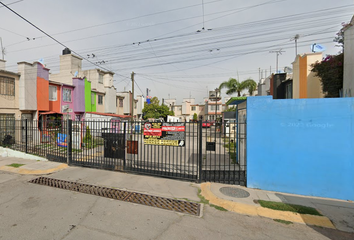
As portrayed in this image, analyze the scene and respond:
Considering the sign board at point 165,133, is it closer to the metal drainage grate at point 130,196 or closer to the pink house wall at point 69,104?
the metal drainage grate at point 130,196

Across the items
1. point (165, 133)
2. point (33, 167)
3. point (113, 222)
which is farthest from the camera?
point (33, 167)

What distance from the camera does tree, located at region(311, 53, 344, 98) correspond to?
8523mm

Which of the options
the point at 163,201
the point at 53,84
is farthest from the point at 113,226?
the point at 53,84

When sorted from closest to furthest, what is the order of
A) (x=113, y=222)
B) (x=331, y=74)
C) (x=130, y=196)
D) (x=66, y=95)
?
(x=113, y=222) → (x=130, y=196) → (x=331, y=74) → (x=66, y=95)

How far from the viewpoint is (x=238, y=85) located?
990 inches

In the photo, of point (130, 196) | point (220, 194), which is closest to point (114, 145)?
point (130, 196)

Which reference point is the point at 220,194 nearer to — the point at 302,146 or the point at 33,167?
the point at 302,146

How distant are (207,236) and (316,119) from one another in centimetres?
456

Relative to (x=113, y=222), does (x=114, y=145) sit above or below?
above

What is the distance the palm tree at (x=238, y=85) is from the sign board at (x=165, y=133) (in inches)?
826

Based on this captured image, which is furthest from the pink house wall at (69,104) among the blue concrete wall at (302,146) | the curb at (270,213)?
the blue concrete wall at (302,146)

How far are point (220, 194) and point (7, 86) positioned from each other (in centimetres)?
1700

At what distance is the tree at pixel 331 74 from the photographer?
28.0 ft

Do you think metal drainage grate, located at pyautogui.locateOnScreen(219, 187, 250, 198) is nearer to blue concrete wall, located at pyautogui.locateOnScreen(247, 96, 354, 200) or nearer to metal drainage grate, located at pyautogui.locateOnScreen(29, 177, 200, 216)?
blue concrete wall, located at pyautogui.locateOnScreen(247, 96, 354, 200)
